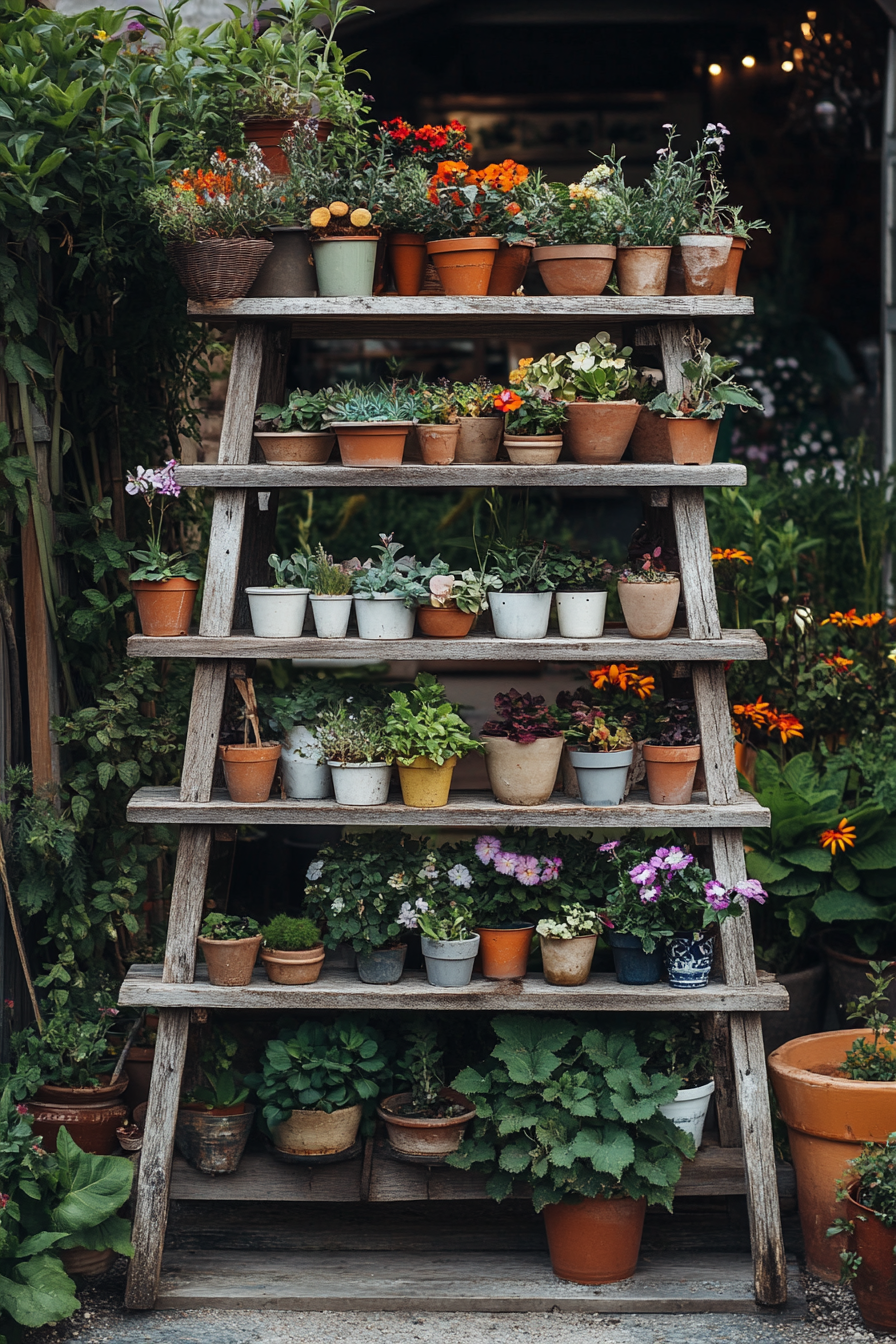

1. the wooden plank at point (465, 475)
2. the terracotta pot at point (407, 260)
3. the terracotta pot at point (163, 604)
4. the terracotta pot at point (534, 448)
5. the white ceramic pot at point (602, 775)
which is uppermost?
the terracotta pot at point (407, 260)

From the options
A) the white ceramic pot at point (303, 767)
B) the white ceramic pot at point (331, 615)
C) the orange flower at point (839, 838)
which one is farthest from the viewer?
the orange flower at point (839, 838)

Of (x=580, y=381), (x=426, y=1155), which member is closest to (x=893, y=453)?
(x=580, y=381)

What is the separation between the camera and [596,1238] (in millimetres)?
3217

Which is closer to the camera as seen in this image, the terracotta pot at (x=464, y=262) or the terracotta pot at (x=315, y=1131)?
the terracotta pot at (x=464, y=262)

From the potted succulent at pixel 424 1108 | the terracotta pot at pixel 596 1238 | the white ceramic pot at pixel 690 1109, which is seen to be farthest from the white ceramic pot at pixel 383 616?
the terracotta pot at pixel 596 1238

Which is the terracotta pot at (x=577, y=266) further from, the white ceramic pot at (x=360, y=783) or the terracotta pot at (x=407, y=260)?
the white ceramic pot at (x=360, y=783)

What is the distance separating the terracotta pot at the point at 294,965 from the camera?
331 centimetres

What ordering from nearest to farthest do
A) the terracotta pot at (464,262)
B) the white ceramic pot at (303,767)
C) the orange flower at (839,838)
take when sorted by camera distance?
the terracotta pot at (464,262), the white ceramic pot at (303,767), the orange flower at (839,838)

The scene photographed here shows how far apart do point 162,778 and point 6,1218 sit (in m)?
1.20

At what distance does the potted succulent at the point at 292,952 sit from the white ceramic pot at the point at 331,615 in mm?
719

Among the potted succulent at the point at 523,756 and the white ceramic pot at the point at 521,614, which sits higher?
the white ceramic pot at the point at 521,614

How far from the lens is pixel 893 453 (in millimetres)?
5363

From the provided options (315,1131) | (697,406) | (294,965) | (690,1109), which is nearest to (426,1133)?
(315,1131)

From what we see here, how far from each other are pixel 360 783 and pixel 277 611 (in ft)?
1.50
